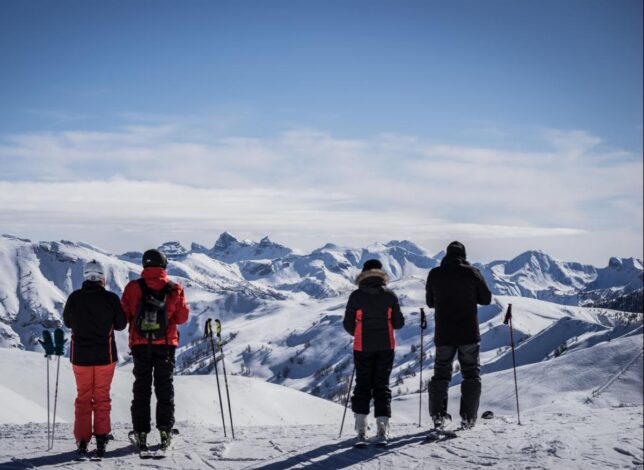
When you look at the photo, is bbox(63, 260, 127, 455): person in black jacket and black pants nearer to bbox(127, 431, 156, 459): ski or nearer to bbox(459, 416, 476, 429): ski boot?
bbox(127, 431, 156, 459): ski

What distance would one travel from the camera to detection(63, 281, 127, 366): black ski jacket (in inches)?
347

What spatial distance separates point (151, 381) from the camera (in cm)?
919

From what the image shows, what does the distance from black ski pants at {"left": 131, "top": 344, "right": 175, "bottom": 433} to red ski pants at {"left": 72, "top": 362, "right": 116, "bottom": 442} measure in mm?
453

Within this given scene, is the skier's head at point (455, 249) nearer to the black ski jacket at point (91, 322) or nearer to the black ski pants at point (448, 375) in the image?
the black ski pants at point (448, 375)

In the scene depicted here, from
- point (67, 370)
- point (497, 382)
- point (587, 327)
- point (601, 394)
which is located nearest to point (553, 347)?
point (587, 327)

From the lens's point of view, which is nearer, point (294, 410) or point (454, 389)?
point (294, 410)

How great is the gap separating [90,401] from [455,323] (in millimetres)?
6420

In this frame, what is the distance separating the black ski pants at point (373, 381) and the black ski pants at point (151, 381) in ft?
10.4

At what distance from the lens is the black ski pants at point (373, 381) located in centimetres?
961

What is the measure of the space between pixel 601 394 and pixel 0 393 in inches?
1174

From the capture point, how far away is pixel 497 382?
152 feet

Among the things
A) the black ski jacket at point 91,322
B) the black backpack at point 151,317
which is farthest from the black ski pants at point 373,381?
the black ski jacket at point 91,322

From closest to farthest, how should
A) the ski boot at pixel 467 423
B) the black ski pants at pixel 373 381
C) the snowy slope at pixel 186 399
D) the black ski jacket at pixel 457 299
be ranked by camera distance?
the black ski pants at pixel 373 381 < the black ski jacket at pixel 457 299 < the ski boot at pixel 467 423 < the snowy slope at pixel 186 399

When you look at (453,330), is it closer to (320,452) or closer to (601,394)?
(320,452)
